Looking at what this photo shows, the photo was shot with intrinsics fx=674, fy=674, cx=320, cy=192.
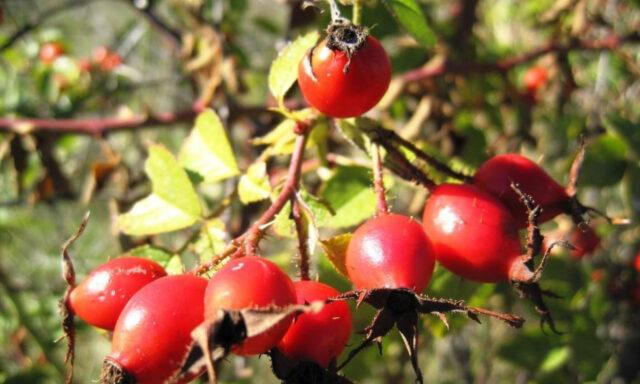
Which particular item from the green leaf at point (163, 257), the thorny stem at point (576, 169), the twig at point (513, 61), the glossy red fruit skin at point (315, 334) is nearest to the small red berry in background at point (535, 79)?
the twig at point (513, 61)

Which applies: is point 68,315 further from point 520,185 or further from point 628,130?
point 628,130

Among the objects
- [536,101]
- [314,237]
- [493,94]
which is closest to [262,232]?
[314,237]

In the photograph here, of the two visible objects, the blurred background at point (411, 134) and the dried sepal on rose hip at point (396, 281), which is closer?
the dried sepal on rose hip at point (396, 281)

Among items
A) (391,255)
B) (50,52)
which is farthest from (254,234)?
(50,52)

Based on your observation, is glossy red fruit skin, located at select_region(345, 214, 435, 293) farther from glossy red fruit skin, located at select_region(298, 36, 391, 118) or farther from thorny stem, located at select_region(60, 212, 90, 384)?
thorny stem, located at select_region(60, 212, 90, 384)

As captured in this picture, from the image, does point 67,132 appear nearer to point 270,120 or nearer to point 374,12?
point 270,120

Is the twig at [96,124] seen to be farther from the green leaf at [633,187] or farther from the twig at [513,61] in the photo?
the green leaf at [633,187]
